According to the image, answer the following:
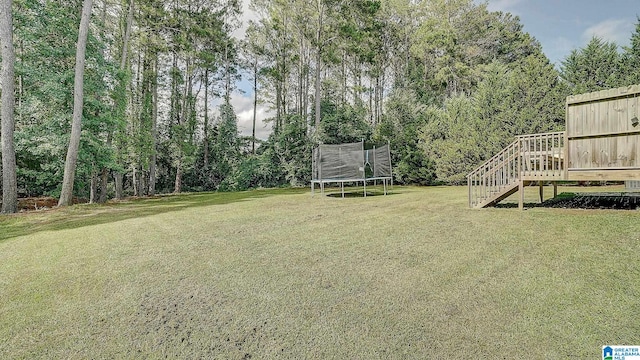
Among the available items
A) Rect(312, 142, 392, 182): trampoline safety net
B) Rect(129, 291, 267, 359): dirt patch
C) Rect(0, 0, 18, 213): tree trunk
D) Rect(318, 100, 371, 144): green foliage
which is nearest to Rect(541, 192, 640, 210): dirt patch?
Rect(312, 142, 392, 182): trampoline safety net

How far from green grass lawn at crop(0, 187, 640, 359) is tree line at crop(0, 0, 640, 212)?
6442 mm

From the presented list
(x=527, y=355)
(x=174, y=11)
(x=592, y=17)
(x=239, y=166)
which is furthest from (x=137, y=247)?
(x=592, y=17)

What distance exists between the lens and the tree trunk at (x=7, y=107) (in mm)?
7664

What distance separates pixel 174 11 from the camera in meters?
15.8

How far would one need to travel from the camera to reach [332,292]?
9.45ft

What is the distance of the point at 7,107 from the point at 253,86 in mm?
16931

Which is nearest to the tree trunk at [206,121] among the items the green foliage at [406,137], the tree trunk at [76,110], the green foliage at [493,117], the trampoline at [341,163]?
the tree trunk at [76,110]

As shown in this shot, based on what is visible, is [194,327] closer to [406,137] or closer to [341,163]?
[341,163]

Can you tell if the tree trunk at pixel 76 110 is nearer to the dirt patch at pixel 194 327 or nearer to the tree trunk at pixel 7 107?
the tree trunk at pixel 7 107

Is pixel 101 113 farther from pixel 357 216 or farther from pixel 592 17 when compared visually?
pixel 592 17

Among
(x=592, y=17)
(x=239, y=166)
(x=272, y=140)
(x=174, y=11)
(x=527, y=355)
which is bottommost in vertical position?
(x=527, y=355)

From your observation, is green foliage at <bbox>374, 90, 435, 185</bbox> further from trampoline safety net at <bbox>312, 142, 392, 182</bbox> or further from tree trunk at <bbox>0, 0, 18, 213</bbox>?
tree trunk at <bbox>0, 0, 18, 213</bbox>

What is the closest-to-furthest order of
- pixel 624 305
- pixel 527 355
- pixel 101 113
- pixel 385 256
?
pixel 527 355 → pixel 624 305 → pixel 385 256 → pixel 101 113

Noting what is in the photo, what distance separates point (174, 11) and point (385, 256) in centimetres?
1739
